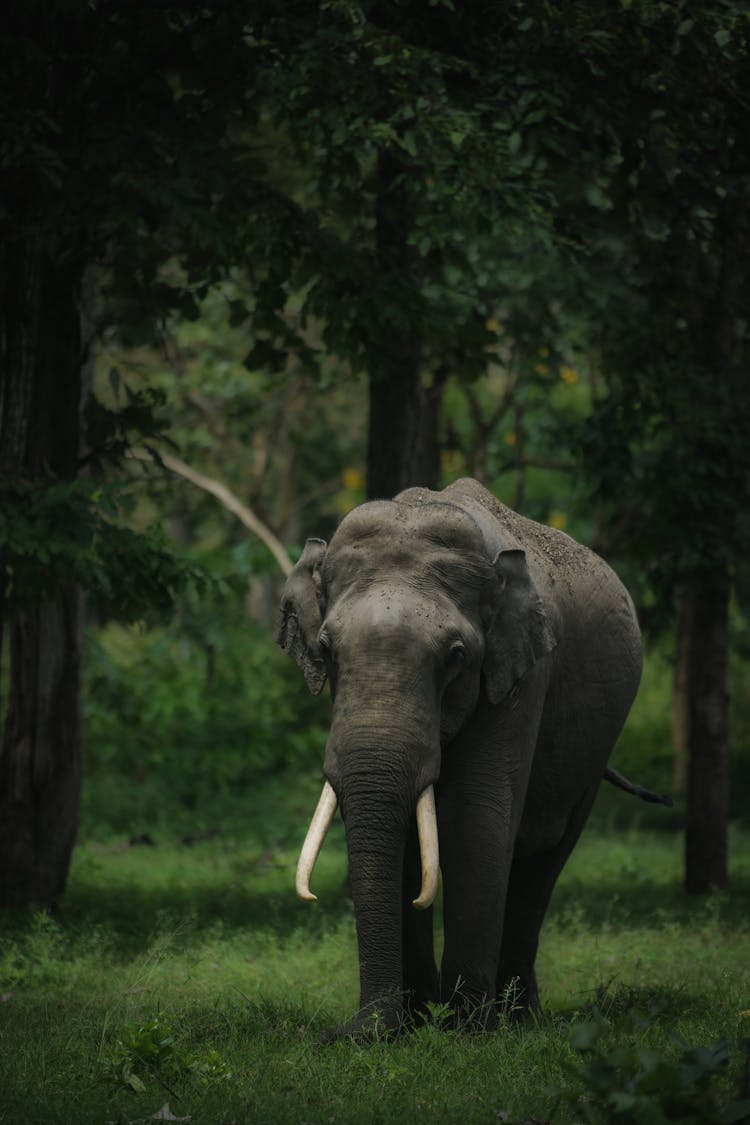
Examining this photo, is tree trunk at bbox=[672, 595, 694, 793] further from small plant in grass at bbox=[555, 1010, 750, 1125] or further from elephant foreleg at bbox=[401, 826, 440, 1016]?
small plant in grass at bbox=[555, 1010, 750, 1125]

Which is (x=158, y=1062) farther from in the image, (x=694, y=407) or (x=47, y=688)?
(x=694, y=407)

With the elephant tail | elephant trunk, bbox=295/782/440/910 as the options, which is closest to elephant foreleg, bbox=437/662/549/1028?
elephant trunk, bbox=295/782/440/910

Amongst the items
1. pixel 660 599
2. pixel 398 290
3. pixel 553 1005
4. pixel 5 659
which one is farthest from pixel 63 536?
pixel 5 659

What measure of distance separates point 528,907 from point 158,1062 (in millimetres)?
3173

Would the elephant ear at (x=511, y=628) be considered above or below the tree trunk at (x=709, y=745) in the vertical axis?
above

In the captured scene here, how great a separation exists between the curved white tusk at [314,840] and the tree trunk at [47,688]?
16.1 feet

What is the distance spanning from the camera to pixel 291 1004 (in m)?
8.15

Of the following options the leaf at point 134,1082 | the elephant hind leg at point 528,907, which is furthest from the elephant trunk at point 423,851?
the elephant hind leg at point 528,907

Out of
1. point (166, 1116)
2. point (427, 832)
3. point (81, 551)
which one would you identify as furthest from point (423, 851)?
point (81, 551)

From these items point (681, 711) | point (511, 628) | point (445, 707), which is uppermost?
point (511, 628)

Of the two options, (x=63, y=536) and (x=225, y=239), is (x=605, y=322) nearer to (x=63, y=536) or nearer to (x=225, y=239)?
(x=225, y=239)

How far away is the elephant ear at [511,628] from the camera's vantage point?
24.8 ft

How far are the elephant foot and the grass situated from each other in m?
0.10

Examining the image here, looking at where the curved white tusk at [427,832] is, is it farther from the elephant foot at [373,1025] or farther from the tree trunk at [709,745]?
the tree trunk at [709,745]
